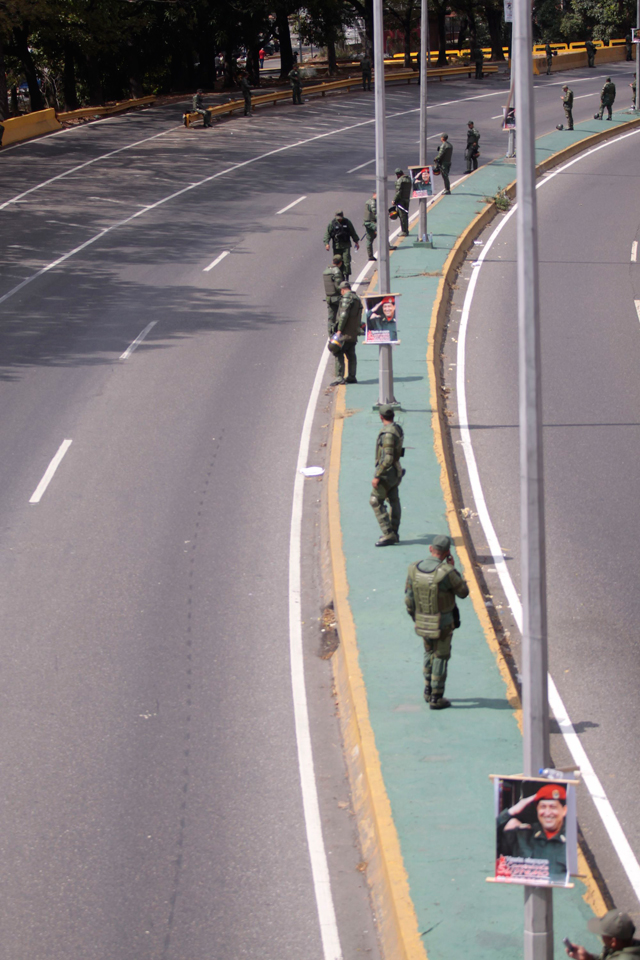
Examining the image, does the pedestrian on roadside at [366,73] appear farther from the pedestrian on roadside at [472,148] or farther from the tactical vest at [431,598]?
the tactical vest at [431,598]

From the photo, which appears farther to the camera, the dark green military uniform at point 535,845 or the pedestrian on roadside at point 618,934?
the dark green military uniform at point 535,845

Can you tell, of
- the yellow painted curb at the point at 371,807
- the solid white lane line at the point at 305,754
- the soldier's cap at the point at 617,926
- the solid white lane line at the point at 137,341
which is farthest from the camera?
the solid white lane line at the point at 137,341

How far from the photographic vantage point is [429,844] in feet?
26.0

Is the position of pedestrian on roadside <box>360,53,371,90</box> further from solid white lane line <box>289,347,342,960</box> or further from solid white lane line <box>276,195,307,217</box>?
solid white lane line <box>289,347,342,960</box>

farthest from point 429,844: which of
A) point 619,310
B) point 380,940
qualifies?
point 619,310

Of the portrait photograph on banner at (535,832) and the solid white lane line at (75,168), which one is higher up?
the solid white lane line at (75,168)

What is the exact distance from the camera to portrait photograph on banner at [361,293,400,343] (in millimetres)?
15297

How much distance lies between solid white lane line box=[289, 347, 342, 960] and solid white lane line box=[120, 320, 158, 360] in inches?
248

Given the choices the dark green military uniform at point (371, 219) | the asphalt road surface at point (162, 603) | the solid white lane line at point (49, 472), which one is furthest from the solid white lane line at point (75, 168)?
the solid white lane line at point (49, 472)

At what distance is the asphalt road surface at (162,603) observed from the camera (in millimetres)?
7828

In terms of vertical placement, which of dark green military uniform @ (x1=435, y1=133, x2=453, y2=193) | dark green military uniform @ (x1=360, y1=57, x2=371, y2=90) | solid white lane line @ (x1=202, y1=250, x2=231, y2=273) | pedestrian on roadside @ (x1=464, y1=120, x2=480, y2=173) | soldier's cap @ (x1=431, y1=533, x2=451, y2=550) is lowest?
soldier's cap @ (x1=431, y1=533, x2=451, y2=550)

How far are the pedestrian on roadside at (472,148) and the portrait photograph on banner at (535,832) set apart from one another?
31.6 m

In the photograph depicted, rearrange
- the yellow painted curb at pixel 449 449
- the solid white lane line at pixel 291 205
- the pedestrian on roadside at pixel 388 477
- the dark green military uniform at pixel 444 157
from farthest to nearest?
the solid white lane line at pixel 291 205 < the dark green military uniform at pixel 444 157 < the pedestrian on roadside at pixel 388 477 < the yellow painted curb at pixel 449 449

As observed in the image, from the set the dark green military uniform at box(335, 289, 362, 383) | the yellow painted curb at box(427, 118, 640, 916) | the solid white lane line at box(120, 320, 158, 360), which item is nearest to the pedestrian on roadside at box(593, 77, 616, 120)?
the yellow painted curb at box(427, 118, 640, 916)
